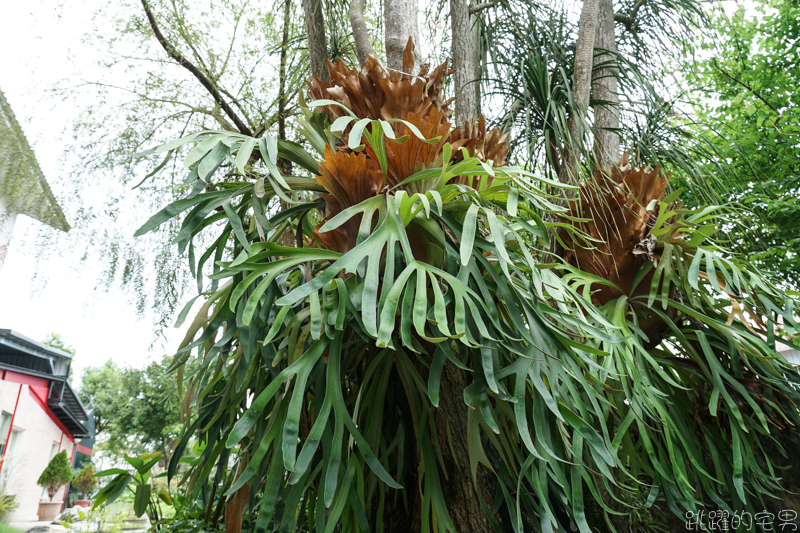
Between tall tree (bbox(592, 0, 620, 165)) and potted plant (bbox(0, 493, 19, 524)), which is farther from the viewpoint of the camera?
potted plant (bbox(0, 493, 19, 524))

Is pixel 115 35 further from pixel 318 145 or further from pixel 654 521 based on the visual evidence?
pixel 654 521

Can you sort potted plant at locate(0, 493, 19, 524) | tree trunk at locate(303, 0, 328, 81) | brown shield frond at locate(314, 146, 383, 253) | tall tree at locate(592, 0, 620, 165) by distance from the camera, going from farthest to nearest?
1. potted plant at locate(0, 493, 19, 524)
2. tall tree at locate(592, 0, 620, 165)
3. tree trunk at locate(303, 0, 328, 81)
4. brown shield frond at locate(314, 146, 383, 253)

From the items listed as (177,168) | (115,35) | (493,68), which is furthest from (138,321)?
(493,68)

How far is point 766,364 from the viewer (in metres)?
1.50

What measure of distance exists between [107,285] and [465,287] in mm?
2722

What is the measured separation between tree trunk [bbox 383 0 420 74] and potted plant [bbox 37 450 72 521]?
3.63 meters

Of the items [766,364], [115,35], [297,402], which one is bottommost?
[297,402]

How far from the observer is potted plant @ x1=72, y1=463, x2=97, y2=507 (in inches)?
211

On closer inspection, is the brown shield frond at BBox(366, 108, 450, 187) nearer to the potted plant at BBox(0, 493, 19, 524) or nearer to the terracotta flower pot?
the potted plant at BBox(0, 493, 19, 524)

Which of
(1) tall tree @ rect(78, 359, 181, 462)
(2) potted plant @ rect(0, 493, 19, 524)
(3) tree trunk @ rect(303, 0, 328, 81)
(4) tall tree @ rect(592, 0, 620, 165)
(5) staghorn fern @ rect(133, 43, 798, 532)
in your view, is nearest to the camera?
(5) staghorn fern @ rect(133, 43, 798, 532)

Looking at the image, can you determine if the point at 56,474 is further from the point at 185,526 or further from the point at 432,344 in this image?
the point at 432,344

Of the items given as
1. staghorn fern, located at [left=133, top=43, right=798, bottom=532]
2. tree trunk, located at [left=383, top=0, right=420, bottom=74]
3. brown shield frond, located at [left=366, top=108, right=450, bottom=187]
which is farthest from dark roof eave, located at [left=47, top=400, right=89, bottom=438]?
brown shield frond, located at [left=366, top=108, right=450, bottom=187]

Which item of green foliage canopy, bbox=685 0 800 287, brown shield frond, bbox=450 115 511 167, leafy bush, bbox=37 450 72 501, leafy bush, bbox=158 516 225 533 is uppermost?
green foliage canopy, bbox=685 0 800 287

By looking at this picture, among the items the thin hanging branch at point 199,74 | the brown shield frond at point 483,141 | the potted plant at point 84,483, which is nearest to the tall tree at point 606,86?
the brown shield frond at point 483,141
